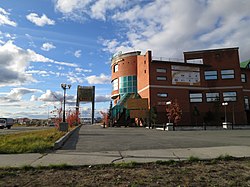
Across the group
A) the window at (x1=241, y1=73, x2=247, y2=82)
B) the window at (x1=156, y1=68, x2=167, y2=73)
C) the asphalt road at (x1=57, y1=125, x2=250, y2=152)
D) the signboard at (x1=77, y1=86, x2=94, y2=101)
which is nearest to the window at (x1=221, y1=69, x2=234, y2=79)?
the window at (x1=241, y1=73, x2=247, y2=82)

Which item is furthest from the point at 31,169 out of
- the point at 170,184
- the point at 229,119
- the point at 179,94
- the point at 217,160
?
the point at 229,119

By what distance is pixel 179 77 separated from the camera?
48781 mm

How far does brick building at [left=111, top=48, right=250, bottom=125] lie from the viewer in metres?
47.2

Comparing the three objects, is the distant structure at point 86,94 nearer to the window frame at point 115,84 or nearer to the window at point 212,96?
the window frame at point 115,84

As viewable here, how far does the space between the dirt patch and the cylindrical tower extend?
55961 mm

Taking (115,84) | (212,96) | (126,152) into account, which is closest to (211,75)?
(212,96)

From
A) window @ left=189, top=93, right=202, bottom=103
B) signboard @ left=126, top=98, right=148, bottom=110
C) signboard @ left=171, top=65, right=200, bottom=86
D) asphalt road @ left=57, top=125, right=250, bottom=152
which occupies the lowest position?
asphalt road @ left=57, top=125, right=250, bottom=152

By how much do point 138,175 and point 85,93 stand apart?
297 feet

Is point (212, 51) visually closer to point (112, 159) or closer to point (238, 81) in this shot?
point (238, 81)

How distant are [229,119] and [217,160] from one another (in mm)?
44501

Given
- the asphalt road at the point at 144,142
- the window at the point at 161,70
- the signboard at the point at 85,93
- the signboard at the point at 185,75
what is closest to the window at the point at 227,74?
the signboard at the point at 185,75

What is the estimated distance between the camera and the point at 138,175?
19.5 feet

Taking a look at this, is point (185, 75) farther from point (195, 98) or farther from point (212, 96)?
point (212, 96)

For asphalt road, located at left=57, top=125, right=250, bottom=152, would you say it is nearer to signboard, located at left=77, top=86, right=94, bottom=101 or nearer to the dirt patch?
the dirt patch
